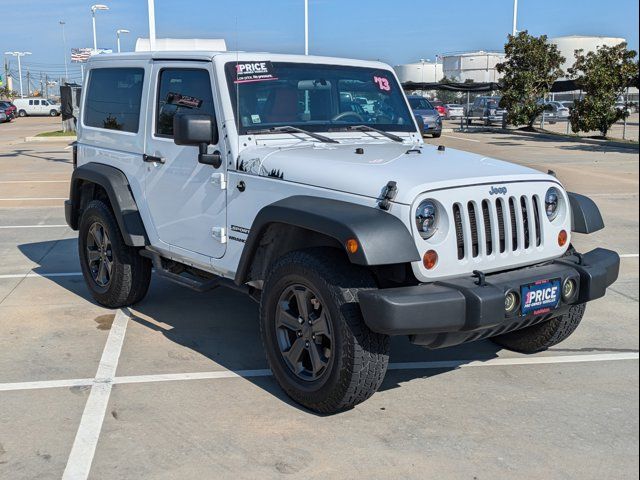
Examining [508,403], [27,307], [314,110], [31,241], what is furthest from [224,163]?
[31,241]

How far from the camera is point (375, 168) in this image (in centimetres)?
410

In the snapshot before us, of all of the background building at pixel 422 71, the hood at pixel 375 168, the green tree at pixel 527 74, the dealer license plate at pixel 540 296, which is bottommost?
the dealer license plate at pixel 540 296

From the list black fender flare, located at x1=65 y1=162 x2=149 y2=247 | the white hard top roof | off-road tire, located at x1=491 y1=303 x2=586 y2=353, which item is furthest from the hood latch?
black fender flare, located at x1=65 y1=162 x2=149 y2=247

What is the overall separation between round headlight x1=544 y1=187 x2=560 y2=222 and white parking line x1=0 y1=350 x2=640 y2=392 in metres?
1.02

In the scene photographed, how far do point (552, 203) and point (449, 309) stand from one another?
1192 mm

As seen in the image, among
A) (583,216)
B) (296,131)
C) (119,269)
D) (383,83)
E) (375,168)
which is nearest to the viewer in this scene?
(375,168)

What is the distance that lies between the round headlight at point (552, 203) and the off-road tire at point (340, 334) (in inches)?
48.5

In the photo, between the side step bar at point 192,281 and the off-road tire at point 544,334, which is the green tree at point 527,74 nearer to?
the off-road tire at point 544,334

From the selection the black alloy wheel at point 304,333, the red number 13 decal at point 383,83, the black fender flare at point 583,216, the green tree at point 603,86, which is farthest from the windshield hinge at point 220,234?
the green tree at point 603,86

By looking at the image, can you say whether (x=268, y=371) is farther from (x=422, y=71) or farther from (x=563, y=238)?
(x=422, y=71)

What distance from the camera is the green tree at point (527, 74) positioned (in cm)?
2994

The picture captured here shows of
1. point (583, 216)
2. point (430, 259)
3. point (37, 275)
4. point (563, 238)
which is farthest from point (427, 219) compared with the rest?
point (37, 275)

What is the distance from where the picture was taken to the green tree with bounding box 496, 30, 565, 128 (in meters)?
29.9

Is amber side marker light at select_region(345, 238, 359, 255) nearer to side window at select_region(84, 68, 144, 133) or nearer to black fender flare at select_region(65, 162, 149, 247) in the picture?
black fender flare at select_region(65, 162, 149, 247)
